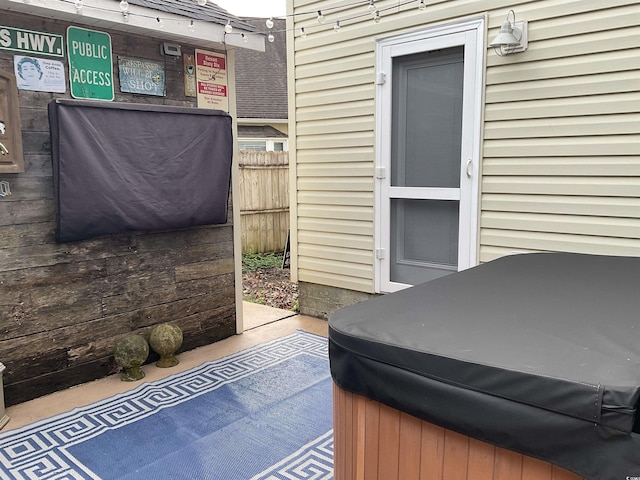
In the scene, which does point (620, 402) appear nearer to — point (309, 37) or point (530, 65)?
point (530, 65)

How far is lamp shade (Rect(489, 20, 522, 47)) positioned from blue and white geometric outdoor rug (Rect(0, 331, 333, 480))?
238 cm

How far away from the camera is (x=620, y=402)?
0.97 m

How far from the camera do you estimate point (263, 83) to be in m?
12.0

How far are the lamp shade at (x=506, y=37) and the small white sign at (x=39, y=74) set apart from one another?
2.63 meters

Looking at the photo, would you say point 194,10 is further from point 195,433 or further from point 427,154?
point 195,433

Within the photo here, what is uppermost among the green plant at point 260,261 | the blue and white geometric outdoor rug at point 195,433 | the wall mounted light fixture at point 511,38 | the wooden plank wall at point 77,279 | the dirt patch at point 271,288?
the wall mounted light fixture at point 511,38

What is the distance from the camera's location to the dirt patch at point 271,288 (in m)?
5.68

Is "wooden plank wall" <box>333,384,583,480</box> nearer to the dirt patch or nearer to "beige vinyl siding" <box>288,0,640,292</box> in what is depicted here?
"beige vinyl siding" <box>288,0,640,292</box>

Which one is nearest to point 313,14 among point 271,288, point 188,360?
point 188,360

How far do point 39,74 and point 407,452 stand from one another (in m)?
2.92

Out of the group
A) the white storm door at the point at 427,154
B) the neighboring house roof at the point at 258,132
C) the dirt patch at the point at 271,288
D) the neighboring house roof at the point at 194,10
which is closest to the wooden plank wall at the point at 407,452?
the white storm door at the point at 427,154

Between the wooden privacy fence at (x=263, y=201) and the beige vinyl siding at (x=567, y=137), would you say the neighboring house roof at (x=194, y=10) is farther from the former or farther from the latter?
the wooden privacy fence at (x=263, y=201)

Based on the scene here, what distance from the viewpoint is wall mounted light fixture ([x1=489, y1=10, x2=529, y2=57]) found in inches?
124

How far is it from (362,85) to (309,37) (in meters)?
0.75
